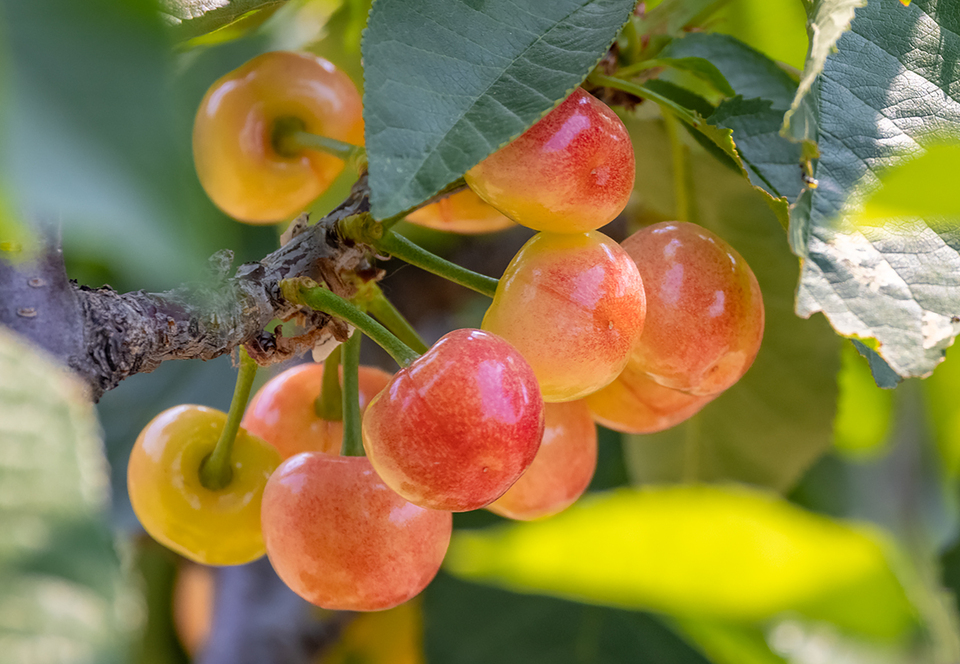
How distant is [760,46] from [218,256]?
456 millimetres

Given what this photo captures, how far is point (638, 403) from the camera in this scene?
0.48 meters

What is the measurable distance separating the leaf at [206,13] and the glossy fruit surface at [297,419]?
21 cm

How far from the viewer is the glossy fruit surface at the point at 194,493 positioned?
0.45 meters

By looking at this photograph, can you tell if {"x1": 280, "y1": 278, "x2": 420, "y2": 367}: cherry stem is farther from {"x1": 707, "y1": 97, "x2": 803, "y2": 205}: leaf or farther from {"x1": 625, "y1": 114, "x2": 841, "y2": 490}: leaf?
{"x1": 625, "y1": 114, "x2": 841, "y2": 490}: leaf

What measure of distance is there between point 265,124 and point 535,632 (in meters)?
0.61

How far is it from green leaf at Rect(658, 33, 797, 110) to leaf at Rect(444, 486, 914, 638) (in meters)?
0.43

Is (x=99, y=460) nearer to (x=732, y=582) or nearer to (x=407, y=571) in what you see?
(x=407, y=571)

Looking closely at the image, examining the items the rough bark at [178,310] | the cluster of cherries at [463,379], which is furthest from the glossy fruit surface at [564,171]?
the rough bark at [178,310]

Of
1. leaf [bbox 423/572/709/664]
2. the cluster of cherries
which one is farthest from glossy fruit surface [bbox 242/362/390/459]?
leaf [bbox 423/572/709/664]

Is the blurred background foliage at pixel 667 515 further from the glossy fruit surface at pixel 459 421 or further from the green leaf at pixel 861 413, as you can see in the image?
the glossy fruit surface at pixel 459 421

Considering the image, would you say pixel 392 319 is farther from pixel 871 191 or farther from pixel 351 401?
pixel 871 191

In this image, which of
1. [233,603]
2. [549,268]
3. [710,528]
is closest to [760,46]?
[549,268]

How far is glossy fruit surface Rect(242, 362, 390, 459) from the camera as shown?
0.50 meters

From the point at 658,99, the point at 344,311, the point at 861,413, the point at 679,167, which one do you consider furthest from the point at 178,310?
the point at 861,413
